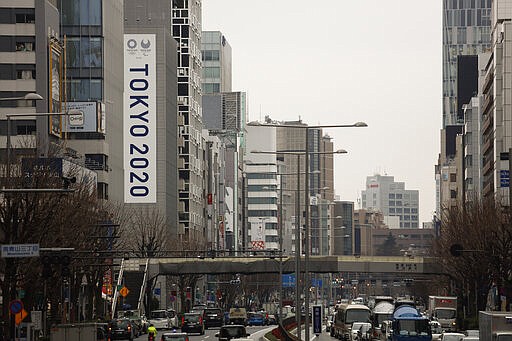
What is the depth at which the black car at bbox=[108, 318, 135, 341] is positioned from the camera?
96.2 metres

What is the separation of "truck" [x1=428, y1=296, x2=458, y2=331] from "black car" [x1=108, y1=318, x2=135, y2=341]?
1017 inches

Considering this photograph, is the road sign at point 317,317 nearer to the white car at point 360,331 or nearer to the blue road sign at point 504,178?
the white car at point 360,331

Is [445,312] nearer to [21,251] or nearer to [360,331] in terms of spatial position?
[360,331]

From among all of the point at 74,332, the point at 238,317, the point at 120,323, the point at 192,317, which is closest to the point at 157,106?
the point at 238,317

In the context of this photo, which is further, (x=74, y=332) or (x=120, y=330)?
(x=120, y=330)

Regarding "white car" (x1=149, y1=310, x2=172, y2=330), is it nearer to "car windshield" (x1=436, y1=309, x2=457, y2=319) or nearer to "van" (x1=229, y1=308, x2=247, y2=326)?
"van" (x1=229, y1=308, x2=247, y2=326)

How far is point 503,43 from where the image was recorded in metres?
145

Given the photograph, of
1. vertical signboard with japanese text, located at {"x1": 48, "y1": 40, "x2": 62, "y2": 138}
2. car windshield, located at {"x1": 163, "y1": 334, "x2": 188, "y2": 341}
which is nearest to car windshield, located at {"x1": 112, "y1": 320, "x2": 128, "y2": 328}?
car windshield, located at {"x1": 163, "y1": 334, "x2": 188, "y2": 341}

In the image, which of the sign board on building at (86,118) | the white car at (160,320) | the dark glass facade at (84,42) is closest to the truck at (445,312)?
the white car at (160,320)

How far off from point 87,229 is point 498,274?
26.6 meters

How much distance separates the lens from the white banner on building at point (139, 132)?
620 ft

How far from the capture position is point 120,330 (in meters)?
96.7

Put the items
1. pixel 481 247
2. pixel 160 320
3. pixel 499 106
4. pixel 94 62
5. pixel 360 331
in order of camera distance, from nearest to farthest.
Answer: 1. pixel 360 331
2. pixel 481 247
3. pixel 160 320
4. pixel 499 106
5. pixel 94 62

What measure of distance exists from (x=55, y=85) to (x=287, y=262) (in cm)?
3124
